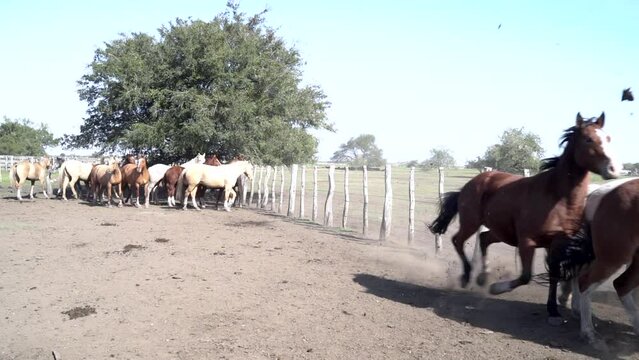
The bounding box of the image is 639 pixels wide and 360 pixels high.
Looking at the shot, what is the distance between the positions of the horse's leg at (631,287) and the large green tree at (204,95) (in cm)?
1686

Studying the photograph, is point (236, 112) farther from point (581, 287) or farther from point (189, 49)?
point (581, 287)

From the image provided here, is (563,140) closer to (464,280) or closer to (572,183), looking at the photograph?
(572,183)

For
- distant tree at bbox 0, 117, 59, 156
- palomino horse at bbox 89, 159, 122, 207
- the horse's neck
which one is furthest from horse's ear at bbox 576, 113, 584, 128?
distant tree at bbox 0, 117, 59, 156

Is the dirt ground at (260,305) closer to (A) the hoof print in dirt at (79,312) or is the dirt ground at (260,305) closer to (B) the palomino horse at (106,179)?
(A) the hoof print in dirt at (79,312)

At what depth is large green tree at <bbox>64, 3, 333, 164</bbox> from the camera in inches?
840

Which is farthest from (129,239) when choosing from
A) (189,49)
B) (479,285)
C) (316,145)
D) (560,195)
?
(316,145)

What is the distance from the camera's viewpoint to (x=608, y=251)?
539cm

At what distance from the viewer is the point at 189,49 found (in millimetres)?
21906

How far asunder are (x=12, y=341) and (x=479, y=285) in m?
6.23

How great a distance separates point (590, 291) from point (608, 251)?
52 cm

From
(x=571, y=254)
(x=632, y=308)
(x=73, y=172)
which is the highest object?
(x=73, y=172)

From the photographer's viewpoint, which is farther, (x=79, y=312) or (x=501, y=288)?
(x=501, y=288)

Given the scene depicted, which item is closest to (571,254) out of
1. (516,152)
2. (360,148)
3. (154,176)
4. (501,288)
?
(501,288)

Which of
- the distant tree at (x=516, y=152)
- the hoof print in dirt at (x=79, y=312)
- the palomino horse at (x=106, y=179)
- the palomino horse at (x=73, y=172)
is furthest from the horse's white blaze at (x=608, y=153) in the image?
the palomino horse at (x=73, y=172)
